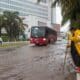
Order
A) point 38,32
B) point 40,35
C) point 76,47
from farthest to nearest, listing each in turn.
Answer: point 38,32, point 40,35, point 76,47

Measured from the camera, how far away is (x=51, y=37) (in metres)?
53.7

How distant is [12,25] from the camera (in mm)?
84250

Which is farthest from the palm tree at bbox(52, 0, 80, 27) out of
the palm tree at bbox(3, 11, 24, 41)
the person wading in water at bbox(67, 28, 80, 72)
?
the palm tree at bbox(3, 11, 24, 41)

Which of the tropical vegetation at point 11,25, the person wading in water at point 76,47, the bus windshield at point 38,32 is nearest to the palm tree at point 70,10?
the person wading in water at point 76,47

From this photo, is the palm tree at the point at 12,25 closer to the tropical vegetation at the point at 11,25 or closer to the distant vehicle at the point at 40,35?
the tropical vegetation at the point at 11,25

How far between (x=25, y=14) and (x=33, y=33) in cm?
8532

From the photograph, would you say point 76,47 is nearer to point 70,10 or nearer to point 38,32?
point 70,10

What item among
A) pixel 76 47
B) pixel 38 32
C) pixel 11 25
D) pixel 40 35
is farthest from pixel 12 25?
pixel 76 47

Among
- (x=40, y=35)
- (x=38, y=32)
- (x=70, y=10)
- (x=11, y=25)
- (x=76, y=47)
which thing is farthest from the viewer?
(x=11, y=25)

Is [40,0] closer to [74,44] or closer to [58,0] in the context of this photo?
[58,0]

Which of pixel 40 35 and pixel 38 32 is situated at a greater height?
pixel 38 32

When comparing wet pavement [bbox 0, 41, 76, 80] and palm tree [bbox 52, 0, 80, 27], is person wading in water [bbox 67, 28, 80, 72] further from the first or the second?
palm tree [bbox 52, 0, 80, 27]

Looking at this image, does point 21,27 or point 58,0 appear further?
point 21,27

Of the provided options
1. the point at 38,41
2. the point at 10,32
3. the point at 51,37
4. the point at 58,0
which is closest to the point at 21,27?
the point at 10,32
